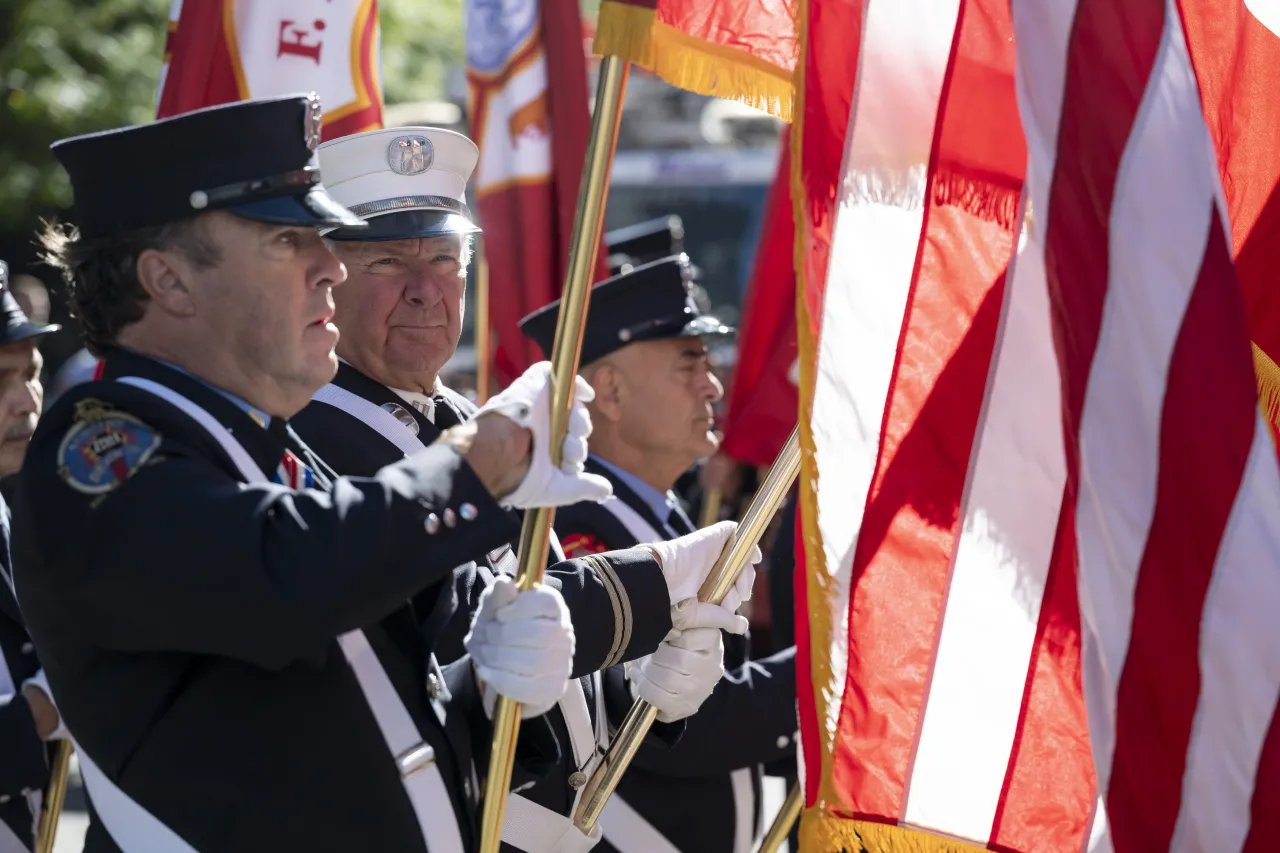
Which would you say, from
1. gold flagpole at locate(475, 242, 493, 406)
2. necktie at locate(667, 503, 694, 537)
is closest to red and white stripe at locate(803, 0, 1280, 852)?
necktie at locate(667, 503, 694, 537)

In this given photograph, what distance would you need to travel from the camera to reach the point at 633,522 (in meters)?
4.09

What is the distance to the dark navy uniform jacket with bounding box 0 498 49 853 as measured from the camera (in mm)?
3619

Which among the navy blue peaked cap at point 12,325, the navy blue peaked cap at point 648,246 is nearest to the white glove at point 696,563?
the navy blue peaked cap at point 12,325

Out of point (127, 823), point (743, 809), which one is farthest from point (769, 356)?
point (127, 823)

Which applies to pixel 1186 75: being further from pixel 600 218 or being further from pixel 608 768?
pixel 608 768

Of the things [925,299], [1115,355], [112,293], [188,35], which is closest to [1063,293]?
[1115,355]

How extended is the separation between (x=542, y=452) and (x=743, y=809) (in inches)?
76.1

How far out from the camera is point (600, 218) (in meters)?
2.53

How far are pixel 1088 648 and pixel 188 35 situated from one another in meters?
3.14

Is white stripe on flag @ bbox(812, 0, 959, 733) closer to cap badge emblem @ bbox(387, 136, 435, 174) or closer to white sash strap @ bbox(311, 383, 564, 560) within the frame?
white sash strap @ bbox(311, 383, 564, 560)

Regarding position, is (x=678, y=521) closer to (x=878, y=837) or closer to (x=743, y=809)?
(x=743, y=809)

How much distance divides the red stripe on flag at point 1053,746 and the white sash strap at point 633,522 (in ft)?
4.31

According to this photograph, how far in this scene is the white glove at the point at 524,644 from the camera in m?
2.43

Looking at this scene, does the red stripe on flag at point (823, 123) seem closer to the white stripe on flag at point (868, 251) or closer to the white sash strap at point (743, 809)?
the white stripe on flag at point (868, 251)
